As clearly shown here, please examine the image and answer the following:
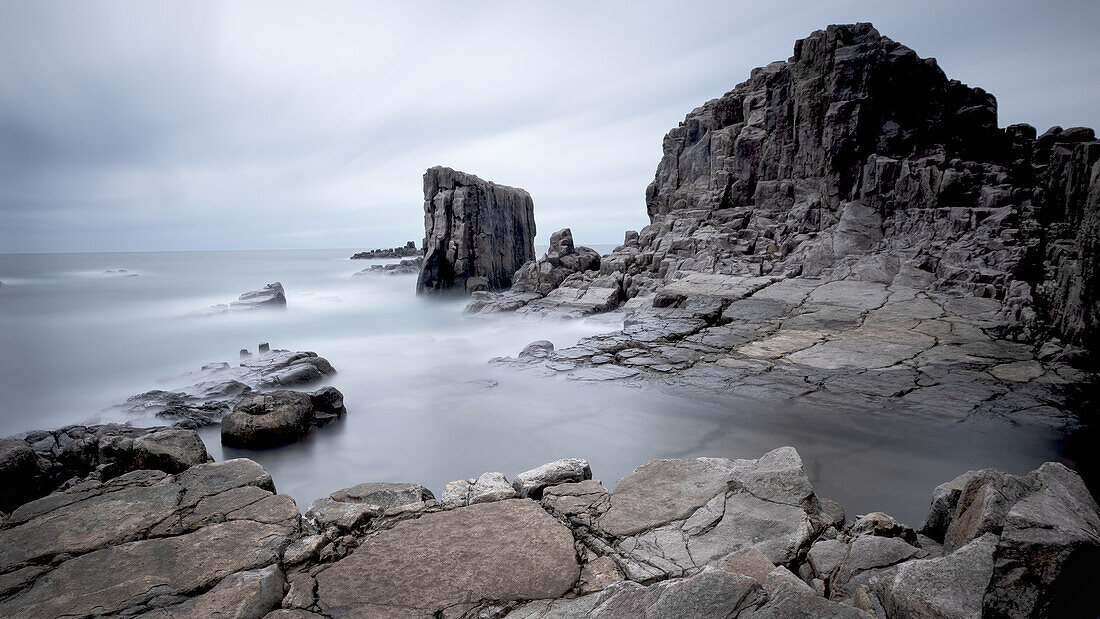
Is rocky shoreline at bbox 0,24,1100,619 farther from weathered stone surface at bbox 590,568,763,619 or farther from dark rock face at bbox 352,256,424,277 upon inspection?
dark rock face at bbox 352,256,424,277

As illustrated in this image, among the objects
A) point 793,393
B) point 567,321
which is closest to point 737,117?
point 567,321

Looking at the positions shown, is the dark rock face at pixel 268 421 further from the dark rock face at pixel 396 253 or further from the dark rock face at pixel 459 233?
the dark rock face at pixel 396 253

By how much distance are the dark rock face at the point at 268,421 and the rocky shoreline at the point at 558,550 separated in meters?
2.28

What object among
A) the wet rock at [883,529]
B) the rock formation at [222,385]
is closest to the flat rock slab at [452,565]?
the wet rock at [883,529]

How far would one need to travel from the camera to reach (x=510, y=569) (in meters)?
2.59

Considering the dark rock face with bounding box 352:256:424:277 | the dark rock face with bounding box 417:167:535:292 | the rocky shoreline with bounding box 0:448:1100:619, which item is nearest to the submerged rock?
the dark rock face with bounding box 352:256:424:277

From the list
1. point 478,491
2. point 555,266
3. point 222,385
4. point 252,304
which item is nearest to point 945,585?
point 478,491

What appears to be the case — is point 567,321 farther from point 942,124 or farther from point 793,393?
point 942,124

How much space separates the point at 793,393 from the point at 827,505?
12.2ft

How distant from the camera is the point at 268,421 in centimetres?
598

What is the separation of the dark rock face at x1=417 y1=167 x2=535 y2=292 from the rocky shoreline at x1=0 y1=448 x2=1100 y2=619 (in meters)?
19.6

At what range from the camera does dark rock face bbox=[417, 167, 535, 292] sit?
74.7ft

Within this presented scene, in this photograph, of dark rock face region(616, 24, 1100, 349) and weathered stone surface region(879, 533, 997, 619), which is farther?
dark rock face region(616, 24, 1100, 349)

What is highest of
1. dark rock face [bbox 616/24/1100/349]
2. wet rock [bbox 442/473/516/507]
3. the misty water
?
dark rock face [bbox 616/24/1100/349]
